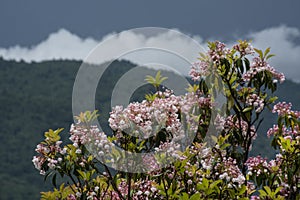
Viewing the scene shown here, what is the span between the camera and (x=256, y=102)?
7.04m

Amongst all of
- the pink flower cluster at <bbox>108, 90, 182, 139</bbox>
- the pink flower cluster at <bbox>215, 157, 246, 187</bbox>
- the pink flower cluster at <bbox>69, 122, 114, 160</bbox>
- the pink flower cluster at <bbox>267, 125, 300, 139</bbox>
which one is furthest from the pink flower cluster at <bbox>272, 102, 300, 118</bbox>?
the pink flower cluster at <bbox>69, 122, 114, 160</bbox>

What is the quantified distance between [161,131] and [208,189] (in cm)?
91

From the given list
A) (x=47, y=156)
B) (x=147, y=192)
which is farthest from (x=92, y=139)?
(x=147, y=192)

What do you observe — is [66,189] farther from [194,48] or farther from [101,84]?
[101,84]

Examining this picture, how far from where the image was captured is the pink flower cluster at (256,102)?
278 inches

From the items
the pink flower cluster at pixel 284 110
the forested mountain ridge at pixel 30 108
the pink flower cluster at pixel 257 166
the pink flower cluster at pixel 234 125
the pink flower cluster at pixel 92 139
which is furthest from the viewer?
the forested mountain ridge at pixel 30 108

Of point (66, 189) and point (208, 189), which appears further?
point (66, 189)

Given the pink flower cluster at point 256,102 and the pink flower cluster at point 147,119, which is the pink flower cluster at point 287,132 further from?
the pink flower cluster at point 147,119

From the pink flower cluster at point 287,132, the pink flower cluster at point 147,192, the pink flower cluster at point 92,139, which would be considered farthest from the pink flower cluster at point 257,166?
the pink flower cluster at point 92,139

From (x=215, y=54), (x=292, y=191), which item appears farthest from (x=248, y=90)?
(x=292, y=191)

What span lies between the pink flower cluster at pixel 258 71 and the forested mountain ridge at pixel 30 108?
54332mm

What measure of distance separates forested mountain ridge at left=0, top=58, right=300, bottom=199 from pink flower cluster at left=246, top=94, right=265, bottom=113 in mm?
54296

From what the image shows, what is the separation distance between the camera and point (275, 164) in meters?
6.77

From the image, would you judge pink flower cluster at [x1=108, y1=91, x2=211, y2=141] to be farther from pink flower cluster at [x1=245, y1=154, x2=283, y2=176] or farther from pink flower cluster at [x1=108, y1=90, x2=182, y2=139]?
pink flower cluster at [x1=245, y1=154, x2=283, y2=176]
